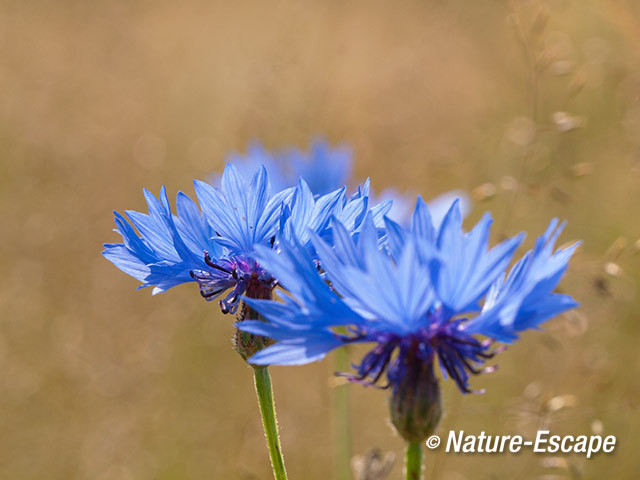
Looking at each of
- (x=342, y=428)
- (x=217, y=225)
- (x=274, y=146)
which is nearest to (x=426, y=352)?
(x=217, y=225)

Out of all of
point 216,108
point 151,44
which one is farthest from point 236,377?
point 151,44

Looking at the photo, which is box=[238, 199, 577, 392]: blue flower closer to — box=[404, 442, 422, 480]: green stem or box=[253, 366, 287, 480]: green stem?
box=[404, 442, 422, 480]: green stem

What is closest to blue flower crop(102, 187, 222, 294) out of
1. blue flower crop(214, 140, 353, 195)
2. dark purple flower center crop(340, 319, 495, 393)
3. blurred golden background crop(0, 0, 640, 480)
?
dark purple flower center crop(340, 319, 495, 393)

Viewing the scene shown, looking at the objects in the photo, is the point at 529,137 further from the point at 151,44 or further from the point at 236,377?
the point at 151,44

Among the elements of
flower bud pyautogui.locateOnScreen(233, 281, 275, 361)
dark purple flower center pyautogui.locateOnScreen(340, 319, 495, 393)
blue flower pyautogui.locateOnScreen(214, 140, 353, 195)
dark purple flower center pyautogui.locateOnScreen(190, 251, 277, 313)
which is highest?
blue flower pyautogui.locateOnScreen(214, 140, 353, 195)

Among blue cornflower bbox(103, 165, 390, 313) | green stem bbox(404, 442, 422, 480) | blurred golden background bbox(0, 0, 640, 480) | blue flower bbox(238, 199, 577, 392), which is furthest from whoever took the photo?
blurred golden background bbox(0, 0, 640, 480)

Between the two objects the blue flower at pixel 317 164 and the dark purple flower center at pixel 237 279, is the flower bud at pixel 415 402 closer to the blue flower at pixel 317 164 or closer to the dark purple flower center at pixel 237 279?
the dark purple flower center at pixel 237 279

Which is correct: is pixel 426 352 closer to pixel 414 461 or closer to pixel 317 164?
pixel 414 461
